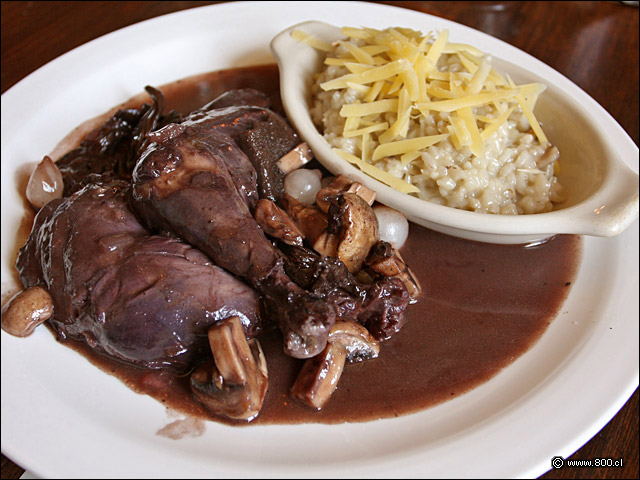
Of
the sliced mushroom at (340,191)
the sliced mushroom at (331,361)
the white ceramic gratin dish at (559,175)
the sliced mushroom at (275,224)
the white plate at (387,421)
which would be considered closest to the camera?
the white plate at (387,421)

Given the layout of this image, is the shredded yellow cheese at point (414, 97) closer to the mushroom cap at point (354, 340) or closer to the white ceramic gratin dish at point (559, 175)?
the white ceramic gratin dish at point (559, 175)

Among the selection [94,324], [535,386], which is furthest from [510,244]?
[94,324]

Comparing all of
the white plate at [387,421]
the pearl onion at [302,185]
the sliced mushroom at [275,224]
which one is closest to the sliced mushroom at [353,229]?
the sliced mushroom at [275,224]

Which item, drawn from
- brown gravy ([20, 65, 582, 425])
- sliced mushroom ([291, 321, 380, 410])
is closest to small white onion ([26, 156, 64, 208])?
brown gravy ([20, 65, 582, 425])

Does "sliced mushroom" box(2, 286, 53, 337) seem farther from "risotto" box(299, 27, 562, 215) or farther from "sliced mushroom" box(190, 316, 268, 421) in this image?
"risotto" box(299, 27, 562, 215)

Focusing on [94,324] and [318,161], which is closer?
[94,324]

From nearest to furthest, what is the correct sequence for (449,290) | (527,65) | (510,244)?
1. (449,290)
2. (510,244)
3. (527,65)

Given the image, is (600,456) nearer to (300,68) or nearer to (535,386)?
(535,386)
